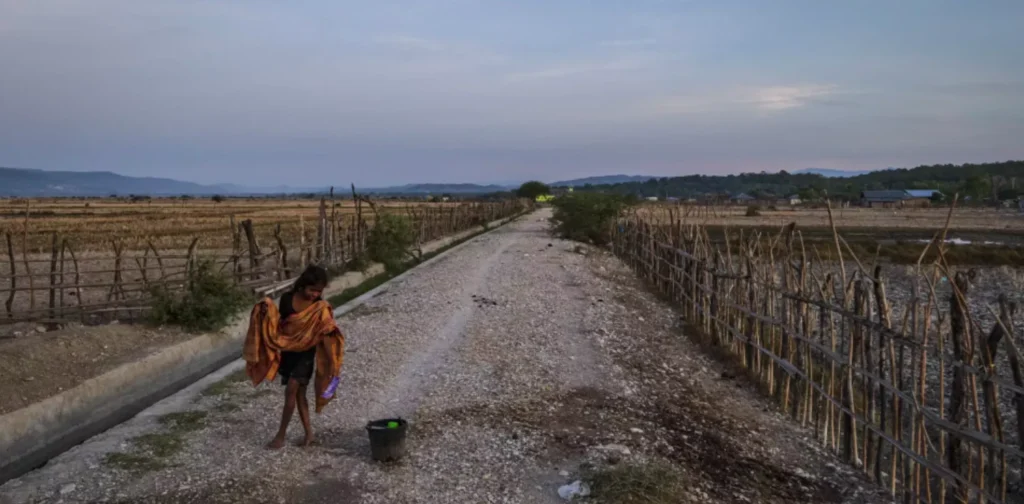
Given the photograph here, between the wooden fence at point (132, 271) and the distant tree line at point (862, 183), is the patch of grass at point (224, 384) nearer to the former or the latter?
the wooden fence at point (132, 271)

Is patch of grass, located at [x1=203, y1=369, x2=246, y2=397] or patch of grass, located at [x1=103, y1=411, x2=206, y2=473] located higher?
patch of grass, located at [x1=103, y1=411, x2=206, y2=473]

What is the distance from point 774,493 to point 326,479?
337 cm

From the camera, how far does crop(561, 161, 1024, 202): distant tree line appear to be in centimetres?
10112

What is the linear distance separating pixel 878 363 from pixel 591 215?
2630 cm

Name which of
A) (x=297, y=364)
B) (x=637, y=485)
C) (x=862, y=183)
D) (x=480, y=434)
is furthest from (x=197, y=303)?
(x=862, y=183)

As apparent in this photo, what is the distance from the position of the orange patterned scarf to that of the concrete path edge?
7.86 ft

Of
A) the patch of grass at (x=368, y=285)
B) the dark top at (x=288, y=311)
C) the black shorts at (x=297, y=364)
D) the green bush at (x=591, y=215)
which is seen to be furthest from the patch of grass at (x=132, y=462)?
the green bush at (x=591, y=215)

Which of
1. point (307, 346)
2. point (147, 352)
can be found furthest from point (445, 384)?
point (147, 352)

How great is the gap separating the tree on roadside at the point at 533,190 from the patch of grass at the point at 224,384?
346ft

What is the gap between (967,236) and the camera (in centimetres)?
4159

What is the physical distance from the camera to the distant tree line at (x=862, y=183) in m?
101

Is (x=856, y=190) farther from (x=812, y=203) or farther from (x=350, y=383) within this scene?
(x=350, y=383)

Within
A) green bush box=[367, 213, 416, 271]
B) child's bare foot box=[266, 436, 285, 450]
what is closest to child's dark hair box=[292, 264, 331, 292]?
child's bare foot box=[266, 436, 285, 450]

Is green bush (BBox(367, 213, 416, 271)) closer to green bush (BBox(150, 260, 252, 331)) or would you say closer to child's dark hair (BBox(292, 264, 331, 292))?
green bush (BBox(150, 260, 252, 331))
